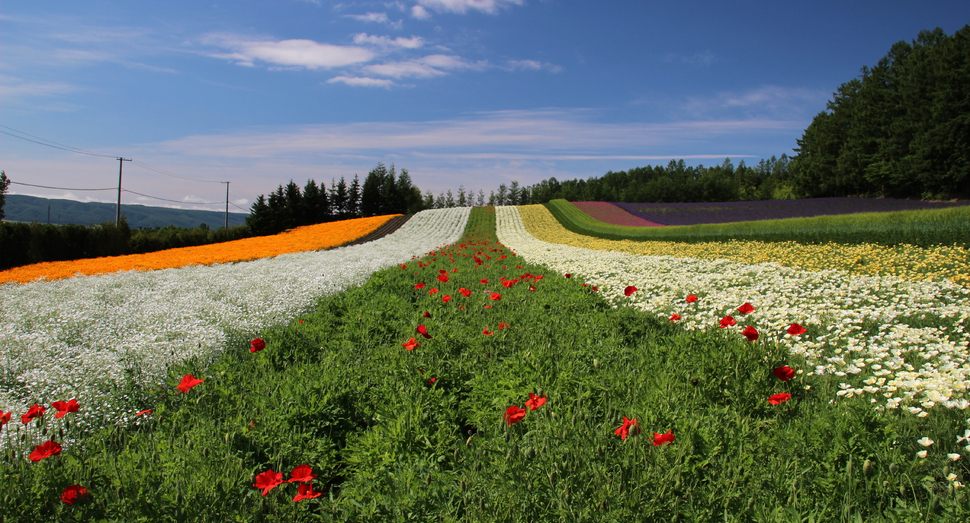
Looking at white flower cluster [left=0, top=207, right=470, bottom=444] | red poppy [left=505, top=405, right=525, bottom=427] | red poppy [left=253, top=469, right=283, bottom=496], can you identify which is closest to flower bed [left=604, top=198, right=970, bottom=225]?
white flower cluster [left=0, top=207, right=470, bottom=444]

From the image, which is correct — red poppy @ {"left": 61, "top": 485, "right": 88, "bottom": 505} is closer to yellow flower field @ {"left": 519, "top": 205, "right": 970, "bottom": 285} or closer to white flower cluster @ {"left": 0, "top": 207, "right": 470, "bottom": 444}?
white flower cluster @ {"left": 0, "top": 207, "right": 470, "bottom": 444}

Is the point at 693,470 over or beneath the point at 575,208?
beneath

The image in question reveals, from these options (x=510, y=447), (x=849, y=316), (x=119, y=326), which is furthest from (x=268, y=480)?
(x=849, y=316)

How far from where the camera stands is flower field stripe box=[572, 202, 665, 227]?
33688 mm

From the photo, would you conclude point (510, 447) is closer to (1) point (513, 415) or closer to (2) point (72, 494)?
(1) point (513, 415)

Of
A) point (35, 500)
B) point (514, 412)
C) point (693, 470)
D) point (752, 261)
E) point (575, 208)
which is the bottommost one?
point (35, 500)

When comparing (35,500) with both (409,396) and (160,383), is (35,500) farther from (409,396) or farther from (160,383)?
(409,396)

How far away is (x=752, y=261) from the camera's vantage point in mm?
11992

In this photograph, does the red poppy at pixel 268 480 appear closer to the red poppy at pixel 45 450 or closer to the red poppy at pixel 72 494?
the red poppy at pixel 72 494

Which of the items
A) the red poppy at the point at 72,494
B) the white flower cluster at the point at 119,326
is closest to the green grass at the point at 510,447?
the red poppy at the point at 72,494

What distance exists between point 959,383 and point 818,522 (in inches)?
85.5

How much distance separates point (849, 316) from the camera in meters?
5.67

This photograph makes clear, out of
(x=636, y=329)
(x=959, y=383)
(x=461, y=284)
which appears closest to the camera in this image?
(x=959, y=383)

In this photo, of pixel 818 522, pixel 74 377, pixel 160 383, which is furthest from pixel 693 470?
pixel 74 377
